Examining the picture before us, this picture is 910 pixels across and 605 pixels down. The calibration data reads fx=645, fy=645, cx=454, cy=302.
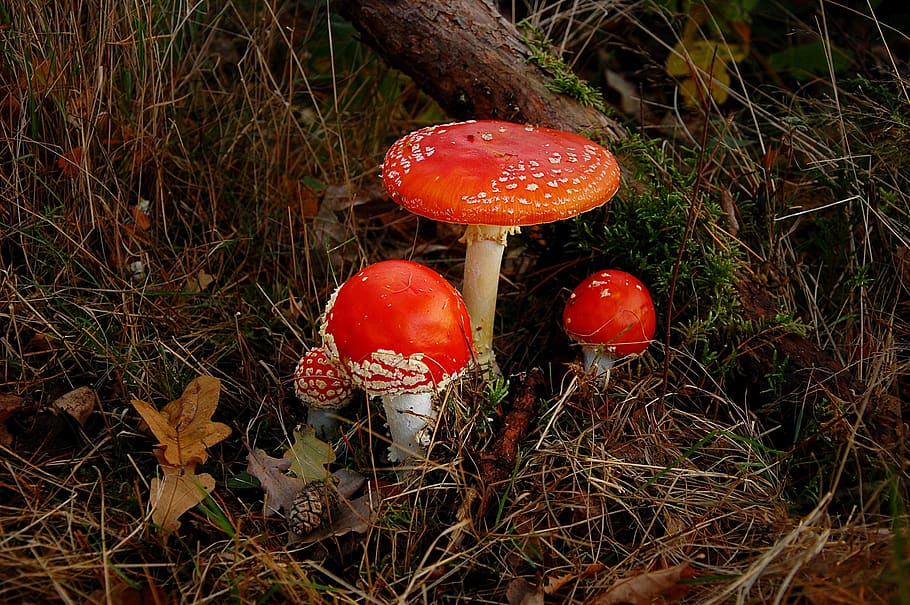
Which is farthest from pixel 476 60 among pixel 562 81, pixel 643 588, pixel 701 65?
pixel 643 588

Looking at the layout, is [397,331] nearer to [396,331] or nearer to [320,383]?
[396,331]

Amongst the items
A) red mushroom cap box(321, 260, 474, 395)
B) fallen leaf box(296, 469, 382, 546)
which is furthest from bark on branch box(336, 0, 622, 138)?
fallen leaf box(296, 469, 382, 546)

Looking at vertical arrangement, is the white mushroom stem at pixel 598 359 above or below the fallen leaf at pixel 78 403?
above

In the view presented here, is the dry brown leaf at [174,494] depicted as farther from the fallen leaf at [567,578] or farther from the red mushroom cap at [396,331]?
the fallen leaf at [567,578]

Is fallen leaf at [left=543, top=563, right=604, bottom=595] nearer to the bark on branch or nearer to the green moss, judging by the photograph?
the bark on branch

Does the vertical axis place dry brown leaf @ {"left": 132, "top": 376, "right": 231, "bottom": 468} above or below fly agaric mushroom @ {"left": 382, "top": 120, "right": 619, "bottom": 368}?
below

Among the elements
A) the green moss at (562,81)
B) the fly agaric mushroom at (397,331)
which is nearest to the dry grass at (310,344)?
the fly agaric mushroom at (397,331)
